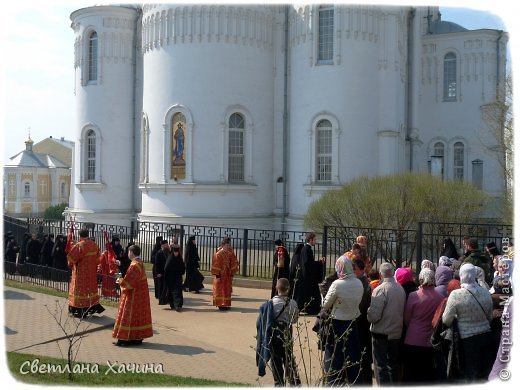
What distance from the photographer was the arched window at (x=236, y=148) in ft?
78.8

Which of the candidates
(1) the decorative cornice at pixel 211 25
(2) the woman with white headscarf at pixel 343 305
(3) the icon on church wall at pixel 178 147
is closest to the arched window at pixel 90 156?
(1) the decorative cornice at pixel 211 25

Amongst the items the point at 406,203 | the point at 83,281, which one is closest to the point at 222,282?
the point at 83,281

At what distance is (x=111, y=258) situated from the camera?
13.5m

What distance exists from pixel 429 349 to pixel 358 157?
1585 centimetres

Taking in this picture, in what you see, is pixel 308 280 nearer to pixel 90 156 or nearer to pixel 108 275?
pixel 108 275

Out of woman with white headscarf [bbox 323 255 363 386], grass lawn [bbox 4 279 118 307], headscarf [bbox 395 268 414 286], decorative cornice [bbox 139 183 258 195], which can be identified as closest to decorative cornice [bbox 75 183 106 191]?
decorative cornice [bbox 139 183 258 195]

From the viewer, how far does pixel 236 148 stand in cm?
2419

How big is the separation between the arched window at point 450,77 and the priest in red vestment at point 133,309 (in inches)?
857

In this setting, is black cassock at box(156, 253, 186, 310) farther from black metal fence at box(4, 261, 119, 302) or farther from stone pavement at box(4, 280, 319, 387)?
black metal fence at box(4, 261, 119, 302)

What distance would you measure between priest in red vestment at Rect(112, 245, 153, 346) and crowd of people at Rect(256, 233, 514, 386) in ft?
9.88

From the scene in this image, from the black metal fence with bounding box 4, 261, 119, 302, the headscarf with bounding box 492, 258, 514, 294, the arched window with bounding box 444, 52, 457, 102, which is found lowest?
the black metal fence with bounding box 4, 261, 119, 302

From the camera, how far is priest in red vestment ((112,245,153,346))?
9.55 meters

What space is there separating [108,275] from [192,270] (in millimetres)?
2233

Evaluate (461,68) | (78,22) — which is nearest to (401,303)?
(461,68)
